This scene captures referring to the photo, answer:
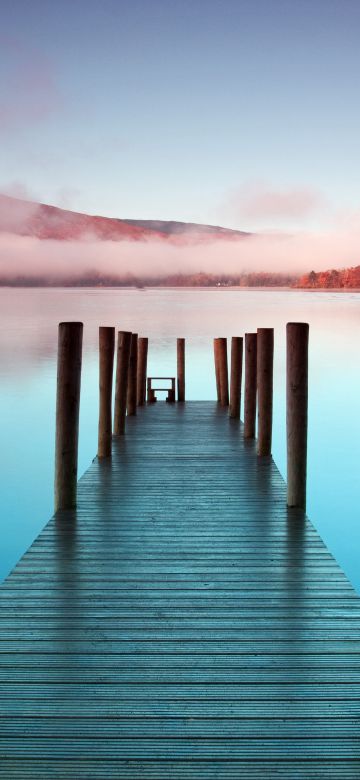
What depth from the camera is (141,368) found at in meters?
10.5

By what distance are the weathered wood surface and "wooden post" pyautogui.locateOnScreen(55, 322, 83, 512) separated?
0.35 metres

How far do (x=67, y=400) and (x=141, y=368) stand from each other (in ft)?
19.3

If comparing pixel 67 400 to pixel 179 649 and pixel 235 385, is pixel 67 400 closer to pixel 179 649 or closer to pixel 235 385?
pixel 179 649

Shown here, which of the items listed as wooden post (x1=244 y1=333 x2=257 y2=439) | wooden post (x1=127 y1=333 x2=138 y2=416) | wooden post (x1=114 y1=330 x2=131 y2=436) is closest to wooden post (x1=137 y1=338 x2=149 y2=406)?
wooden post (x1=127 y1=333 x2=138 y2=416)

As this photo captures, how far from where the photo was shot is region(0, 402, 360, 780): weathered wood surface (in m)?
2.08

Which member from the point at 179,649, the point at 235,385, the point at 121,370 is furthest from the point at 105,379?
the point at 179,649

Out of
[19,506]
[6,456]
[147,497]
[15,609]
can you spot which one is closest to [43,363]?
[6,456]

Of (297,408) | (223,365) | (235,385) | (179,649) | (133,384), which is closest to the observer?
(179,649)

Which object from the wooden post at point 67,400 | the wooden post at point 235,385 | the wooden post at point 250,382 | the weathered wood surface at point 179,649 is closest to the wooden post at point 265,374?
the wooden post at point 250,382

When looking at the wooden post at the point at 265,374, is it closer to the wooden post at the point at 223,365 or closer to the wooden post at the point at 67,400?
the wooden post at the point at 67,400

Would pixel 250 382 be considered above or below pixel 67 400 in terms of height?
below

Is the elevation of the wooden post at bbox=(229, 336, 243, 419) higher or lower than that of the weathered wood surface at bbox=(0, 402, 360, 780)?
higher

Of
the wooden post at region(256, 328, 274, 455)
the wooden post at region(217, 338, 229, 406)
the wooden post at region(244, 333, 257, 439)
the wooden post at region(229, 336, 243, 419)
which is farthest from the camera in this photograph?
the wooden post at region(217, 338, 229, 406)

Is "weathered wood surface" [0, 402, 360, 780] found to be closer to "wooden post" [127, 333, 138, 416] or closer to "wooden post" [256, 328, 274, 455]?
"wooden post" [256, 328, 274, 455]
